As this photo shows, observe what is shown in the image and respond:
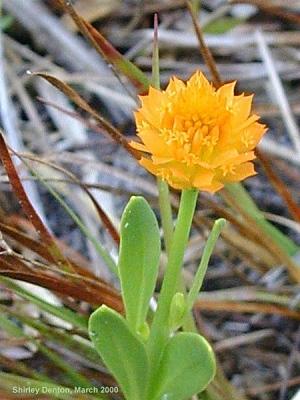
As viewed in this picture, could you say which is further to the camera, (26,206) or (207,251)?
(26,206)

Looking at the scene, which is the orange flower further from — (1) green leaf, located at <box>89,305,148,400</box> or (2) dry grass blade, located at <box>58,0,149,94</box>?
(2) dry grass blade, located at <box>58,0,149,94</box>

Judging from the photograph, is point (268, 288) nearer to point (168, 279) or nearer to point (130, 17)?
point (168, 279)

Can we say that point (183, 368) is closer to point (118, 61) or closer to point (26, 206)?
point (26, 206)

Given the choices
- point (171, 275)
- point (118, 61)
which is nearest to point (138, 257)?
point (171, 275)

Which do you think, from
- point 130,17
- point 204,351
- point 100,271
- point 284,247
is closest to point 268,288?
point 284,247

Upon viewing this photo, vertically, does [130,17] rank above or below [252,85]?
above

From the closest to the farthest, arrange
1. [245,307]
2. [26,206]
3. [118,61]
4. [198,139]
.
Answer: [198,139]
[26,206]
[118,61]
[245,307]

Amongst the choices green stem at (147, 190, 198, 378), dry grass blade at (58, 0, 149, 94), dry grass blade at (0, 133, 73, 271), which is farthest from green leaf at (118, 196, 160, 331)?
dry grass blade at (58, 0, 149, 94)
